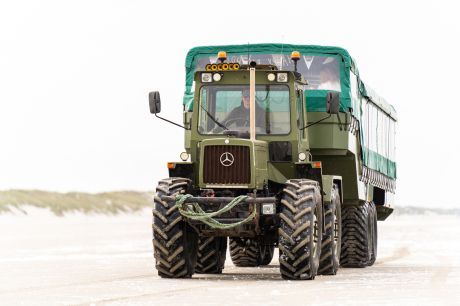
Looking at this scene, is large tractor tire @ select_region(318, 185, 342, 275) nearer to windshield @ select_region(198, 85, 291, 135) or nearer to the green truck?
the green truck

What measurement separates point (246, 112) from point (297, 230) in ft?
7.25

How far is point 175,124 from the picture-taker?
74.5ft

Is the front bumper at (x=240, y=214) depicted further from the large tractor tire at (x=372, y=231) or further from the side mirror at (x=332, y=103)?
the large tractor tire at (x=372, y=231)

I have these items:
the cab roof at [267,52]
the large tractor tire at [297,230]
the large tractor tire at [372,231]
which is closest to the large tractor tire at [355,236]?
the large tractor tire at [372,231]

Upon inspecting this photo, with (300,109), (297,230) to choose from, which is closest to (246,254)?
(300,109)

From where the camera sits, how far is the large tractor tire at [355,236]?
28875 mm

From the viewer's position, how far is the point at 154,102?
72.3ft

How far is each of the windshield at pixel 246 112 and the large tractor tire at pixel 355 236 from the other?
625 centimetres

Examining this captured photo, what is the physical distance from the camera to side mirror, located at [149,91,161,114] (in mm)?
22000

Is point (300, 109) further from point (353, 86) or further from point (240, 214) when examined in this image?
point (353, 86)

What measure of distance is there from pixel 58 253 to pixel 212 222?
13.8m

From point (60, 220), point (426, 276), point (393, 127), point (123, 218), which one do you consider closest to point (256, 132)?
point (426, 276)

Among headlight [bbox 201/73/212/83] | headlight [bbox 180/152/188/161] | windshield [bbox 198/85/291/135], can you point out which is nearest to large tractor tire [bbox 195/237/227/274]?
headlight [bbox 180/152/188/161]

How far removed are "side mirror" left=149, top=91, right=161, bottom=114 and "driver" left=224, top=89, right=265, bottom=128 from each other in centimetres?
136
